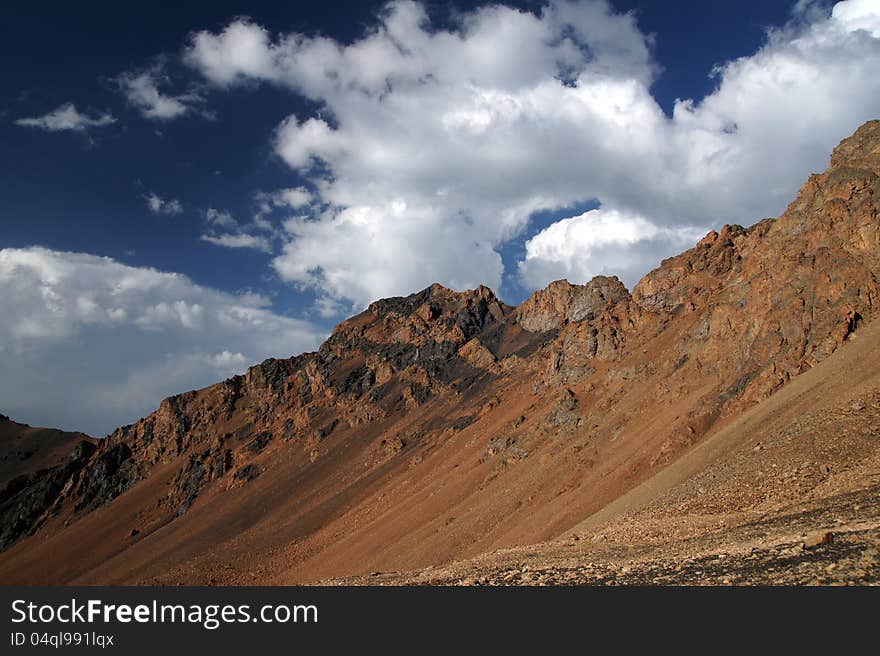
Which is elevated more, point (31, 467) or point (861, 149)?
point (861, 149)

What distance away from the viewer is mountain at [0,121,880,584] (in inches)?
1812

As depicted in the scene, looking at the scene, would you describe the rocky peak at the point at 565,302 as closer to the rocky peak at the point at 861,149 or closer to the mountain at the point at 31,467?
the rocky peak at the point at 861,149

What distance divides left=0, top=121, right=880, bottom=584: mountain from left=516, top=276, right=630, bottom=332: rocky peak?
53 cm

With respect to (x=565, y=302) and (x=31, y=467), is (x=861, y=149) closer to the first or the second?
(x=565, y=302)

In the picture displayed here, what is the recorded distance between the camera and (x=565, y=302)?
12475 centimetres

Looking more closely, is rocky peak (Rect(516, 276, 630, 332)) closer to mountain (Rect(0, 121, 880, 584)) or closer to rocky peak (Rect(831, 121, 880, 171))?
mountain (Rect(0, 121, 880, 584))

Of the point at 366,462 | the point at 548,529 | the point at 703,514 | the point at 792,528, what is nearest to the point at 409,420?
the point at 366,462

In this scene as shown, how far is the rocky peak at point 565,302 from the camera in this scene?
11294 cm

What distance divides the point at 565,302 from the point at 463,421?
41078 mm

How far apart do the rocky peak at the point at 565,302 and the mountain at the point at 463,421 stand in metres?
0.53

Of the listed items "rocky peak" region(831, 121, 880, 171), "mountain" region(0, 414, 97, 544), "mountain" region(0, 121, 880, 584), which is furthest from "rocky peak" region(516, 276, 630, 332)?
"mountain" region(0, 414, 97, 544)

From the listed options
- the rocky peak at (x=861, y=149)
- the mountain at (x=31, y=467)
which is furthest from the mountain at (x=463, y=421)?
the mountain at (x=31, y=467)

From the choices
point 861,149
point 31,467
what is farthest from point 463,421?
point 31,467

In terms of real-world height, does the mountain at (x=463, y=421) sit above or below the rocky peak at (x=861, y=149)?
below
